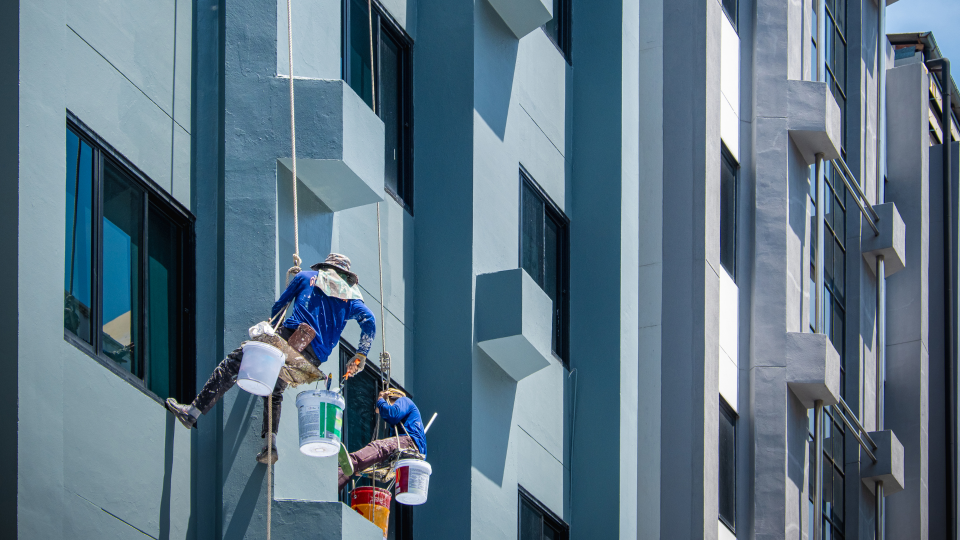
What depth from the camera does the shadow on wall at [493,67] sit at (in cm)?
1841

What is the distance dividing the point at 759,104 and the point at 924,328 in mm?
12393

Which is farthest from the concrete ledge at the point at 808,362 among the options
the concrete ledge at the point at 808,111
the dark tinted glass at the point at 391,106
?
the dark tinted glass at the point at 391,106

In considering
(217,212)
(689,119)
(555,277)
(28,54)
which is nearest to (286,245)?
(217,212)

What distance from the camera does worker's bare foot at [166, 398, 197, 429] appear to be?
12.5 metres

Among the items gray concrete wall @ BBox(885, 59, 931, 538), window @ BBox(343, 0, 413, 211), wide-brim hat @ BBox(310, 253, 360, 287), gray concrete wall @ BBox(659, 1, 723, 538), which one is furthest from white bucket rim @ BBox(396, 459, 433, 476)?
gray concrete wall @ BBox(885, 59, 931, 538)

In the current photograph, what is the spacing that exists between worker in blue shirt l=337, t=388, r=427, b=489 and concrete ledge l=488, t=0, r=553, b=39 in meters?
6.10

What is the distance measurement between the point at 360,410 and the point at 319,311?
310 cm

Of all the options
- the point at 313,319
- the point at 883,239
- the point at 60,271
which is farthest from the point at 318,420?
the point at 883,239

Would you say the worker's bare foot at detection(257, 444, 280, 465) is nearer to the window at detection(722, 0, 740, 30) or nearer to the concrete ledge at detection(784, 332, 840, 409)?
the concrete ledge at detection(784, 332, 840, 409)

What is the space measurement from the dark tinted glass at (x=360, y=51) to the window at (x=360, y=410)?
3329 mm

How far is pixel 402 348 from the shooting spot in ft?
56.0

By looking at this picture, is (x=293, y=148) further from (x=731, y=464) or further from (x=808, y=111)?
(x=808, y=111)

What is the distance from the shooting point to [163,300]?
1350 centimetres

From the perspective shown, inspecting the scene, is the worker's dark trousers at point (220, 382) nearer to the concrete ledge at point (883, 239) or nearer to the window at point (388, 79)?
the window at point (388, 79)
